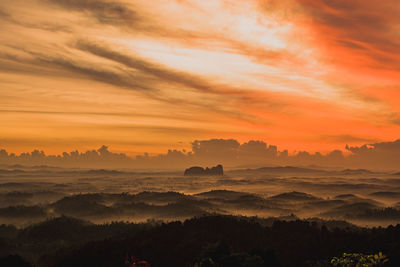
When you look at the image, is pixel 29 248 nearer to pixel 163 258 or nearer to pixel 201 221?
pixel 201 221

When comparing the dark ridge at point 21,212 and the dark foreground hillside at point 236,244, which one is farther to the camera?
the dark ridge at point 21,212

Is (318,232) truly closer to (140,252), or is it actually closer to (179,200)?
(140,252)

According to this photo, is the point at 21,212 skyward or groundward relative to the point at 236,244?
groundward

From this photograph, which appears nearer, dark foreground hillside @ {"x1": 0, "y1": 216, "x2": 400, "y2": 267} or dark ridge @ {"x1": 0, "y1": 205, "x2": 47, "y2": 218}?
dark foreground hillside @ {"x1": 0, "y1": 216, "x2": 400, "y2": 267}

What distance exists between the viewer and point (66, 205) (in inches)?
4820

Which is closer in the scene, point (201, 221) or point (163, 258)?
point (163, 258)

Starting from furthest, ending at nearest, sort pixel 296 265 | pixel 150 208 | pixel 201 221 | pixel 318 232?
pixel 150 208 < pixel 201 221 < pixel 318 232 < pixel 296 265

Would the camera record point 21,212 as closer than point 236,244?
No

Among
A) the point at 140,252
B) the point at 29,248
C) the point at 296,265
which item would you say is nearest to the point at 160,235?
the point at 140,252

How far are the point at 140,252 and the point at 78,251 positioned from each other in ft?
20.2

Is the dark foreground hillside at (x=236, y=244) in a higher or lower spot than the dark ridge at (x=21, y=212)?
higher

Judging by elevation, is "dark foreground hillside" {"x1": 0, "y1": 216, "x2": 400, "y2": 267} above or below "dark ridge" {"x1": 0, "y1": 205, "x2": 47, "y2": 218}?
above

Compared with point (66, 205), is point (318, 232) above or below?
above

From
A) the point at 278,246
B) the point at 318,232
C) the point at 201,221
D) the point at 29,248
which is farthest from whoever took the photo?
the point at 29,248
